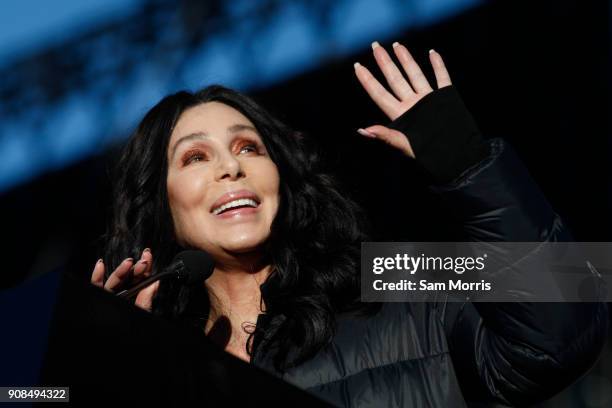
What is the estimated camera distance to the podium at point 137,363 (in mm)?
1117

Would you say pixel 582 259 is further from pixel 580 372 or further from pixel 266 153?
pixel 266 153

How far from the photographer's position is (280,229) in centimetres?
A: 234

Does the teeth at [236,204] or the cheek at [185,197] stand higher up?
the cheek at [185,197]

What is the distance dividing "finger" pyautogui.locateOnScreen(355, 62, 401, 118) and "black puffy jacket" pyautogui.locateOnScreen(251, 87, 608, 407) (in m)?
0.04

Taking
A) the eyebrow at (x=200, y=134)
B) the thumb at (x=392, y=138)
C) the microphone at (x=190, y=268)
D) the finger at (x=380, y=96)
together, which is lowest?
the microphone at (x=190, y=268)

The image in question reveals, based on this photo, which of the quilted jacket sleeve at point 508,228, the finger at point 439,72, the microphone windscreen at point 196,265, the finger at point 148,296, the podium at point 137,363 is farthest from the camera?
the finger at point 148,296

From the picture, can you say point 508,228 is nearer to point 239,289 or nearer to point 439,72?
point 439,72

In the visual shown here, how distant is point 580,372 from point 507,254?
0.78 ft

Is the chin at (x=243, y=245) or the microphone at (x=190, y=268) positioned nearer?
the microphone at (x=190, y=268)

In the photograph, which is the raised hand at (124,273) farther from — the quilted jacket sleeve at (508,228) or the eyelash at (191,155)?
the quilted jacket sleeve at (508,228)

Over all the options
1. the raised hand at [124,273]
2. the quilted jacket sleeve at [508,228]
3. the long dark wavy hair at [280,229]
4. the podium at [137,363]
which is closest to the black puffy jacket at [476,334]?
the quilted jacket sleeve at [508,228]

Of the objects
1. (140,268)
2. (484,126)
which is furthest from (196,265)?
(484,126)

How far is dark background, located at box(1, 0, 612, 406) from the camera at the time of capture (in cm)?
392

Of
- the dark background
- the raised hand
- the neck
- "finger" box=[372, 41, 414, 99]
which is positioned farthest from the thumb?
the dark background
